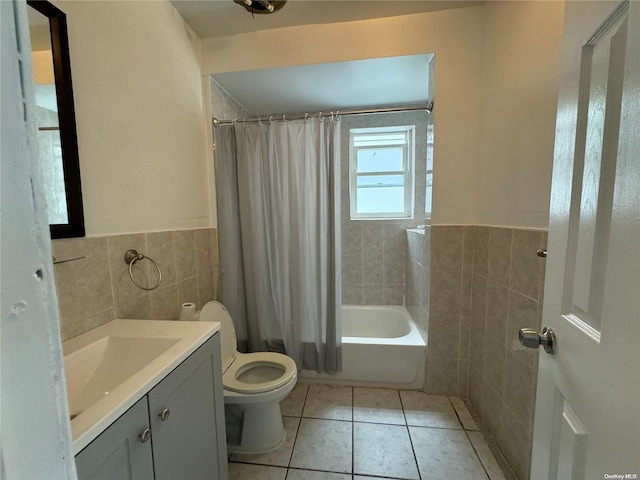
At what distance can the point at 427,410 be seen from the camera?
1.73 meters

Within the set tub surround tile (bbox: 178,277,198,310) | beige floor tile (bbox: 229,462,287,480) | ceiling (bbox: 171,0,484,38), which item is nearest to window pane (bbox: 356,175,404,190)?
ceiling (bbox: 171,0,484,38)

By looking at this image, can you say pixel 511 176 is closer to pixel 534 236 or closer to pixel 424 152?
pixel 534 236

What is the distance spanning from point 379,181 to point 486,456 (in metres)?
2.19

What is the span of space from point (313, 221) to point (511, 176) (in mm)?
1136

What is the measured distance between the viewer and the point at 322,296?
187 cm

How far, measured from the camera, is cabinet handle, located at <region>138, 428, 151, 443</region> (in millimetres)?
704

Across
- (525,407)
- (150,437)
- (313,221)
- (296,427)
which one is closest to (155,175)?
(313,221)

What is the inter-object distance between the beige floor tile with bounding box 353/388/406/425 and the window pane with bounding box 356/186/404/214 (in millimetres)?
1620

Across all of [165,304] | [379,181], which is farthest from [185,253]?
[379,181]

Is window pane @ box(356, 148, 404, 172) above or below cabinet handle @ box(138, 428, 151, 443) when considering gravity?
above

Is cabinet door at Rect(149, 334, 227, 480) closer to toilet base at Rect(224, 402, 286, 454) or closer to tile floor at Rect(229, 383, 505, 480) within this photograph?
toilet base at Rect(224, 402, 286, 454)

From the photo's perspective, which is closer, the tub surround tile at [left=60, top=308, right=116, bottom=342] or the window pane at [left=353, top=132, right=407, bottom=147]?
the tub surround tile at [left=60, top=308, right=116, bottom=342]

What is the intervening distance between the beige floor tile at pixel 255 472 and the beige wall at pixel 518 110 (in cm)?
168

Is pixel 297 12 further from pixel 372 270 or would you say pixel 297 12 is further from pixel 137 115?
pixel 372 270
